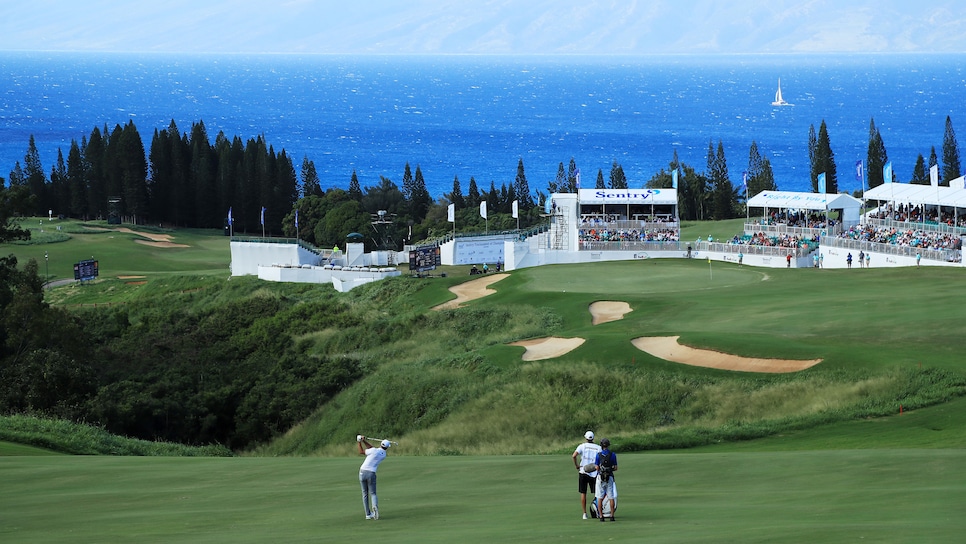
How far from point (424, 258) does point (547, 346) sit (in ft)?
93.4

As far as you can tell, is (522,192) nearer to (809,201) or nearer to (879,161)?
(879,161)

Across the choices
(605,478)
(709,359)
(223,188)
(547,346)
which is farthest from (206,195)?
(605,478)

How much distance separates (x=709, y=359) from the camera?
117 ft

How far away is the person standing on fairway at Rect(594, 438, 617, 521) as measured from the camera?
17.2 m

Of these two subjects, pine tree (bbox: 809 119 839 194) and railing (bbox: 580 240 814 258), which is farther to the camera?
pine tree (bbox: 809 119 839 194)

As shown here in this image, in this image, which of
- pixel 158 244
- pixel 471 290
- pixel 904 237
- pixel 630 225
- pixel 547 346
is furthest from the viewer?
pixel 158 244

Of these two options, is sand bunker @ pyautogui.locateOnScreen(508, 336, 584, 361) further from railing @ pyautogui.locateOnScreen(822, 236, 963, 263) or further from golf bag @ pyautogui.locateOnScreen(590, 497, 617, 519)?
railing @ pyautogui.locateOnScreen(822, 236, 963, 263)

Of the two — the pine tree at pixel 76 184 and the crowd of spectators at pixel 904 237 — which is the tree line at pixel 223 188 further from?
the crowd of spectators at pixel 904 237

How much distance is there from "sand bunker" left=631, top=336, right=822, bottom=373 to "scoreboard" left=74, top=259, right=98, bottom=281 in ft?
156

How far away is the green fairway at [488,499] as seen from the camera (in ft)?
54.1

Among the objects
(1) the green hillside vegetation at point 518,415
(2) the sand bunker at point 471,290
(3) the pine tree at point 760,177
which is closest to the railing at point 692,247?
(1) the green hillside vegetation at point 518,415

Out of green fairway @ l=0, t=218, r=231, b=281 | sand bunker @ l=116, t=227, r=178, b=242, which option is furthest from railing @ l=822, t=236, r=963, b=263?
sand bunker @ l=116, t=227, r=178, b=242

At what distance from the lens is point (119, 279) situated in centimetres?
7881

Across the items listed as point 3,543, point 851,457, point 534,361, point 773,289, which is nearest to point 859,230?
point 773,289
